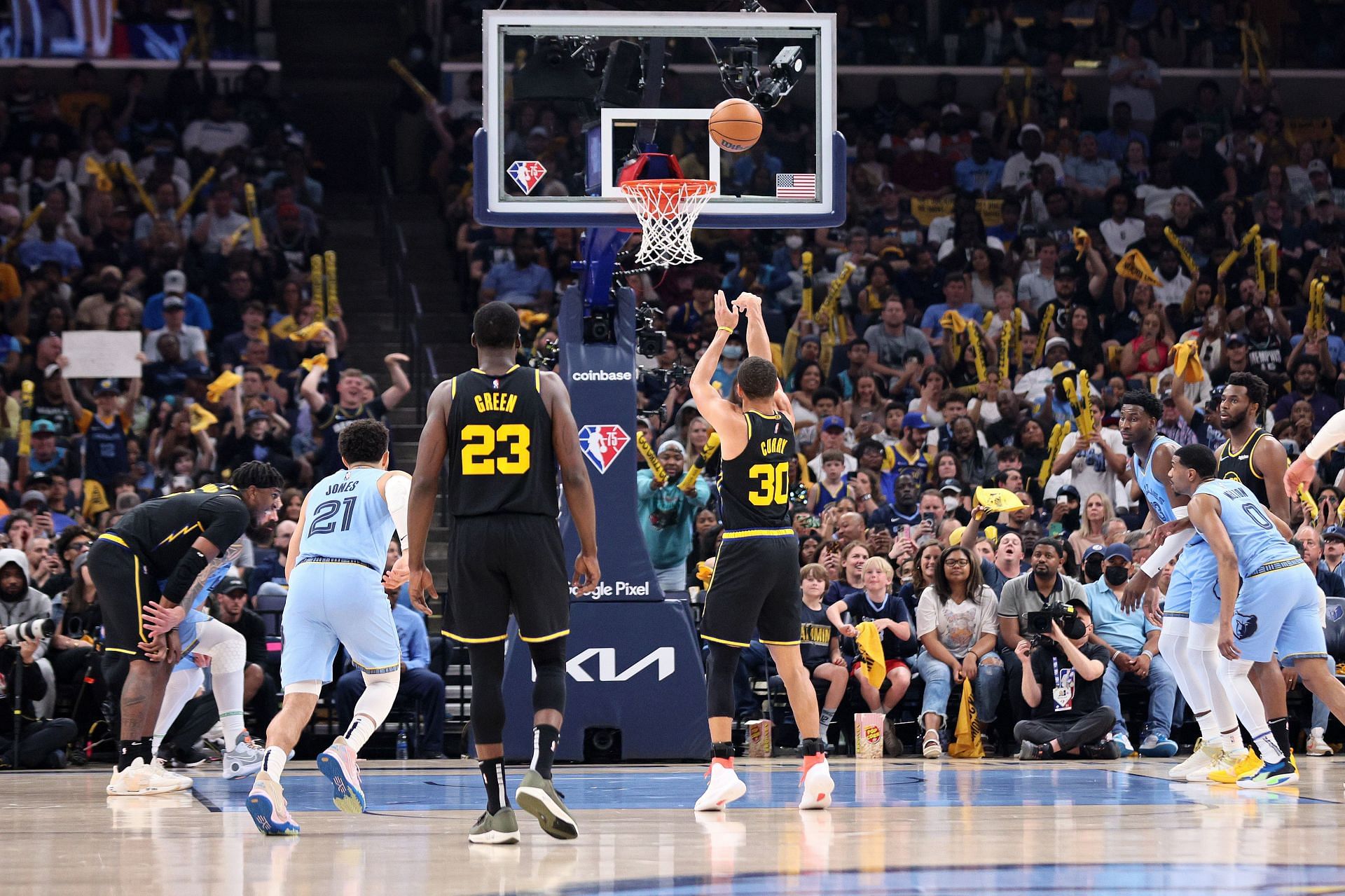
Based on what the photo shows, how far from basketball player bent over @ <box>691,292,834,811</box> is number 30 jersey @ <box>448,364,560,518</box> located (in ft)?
5.26

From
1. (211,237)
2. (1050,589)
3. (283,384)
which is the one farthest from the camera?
(211,237)

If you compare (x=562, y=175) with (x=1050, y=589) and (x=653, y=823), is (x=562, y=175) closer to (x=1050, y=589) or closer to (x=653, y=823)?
(x=1050, y=589)

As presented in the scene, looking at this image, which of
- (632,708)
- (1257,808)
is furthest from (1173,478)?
(632,708)

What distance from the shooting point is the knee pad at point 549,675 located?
25.3 ft

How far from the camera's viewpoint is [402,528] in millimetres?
8516

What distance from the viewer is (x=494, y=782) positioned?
7664 millimetres

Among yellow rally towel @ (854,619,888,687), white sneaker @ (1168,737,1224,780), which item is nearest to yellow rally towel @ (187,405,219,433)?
yellow rally towel @ (854,619,888,687)

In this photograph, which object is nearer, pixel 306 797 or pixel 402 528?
pixel 402 528

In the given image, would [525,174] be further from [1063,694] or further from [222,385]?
[222,385]

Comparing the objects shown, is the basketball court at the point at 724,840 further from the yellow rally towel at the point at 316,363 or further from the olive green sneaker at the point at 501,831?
the yellow rally towel at the point at 316,363

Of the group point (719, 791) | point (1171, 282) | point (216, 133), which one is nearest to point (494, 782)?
point (719, 791)

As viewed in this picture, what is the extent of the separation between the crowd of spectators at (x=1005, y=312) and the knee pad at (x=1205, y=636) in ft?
8.80

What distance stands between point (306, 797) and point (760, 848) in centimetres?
361

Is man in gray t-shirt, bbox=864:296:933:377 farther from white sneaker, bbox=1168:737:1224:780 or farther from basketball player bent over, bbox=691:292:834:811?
basketball player bent over, bbox=691:292:834:811
